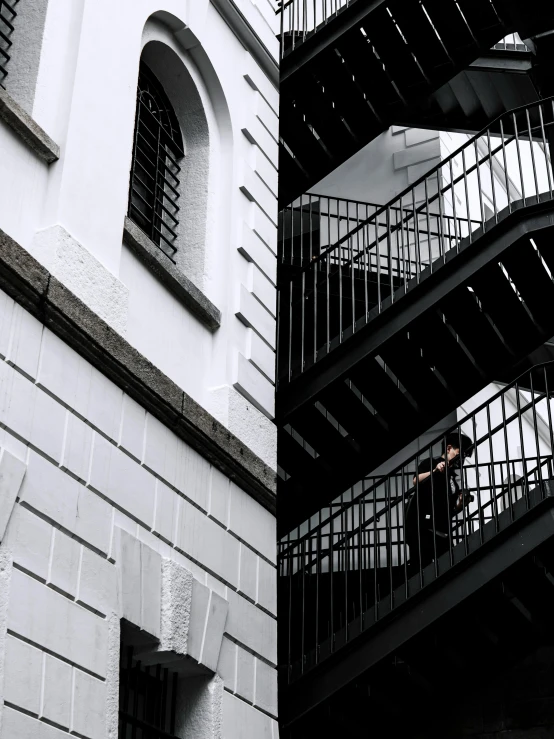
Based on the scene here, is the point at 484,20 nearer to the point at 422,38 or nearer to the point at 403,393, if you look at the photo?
the point at 422,38

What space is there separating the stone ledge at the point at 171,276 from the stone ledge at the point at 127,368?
0.97 meters

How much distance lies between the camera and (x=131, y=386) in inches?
319

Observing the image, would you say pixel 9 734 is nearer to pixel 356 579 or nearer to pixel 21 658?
pixel 21 658

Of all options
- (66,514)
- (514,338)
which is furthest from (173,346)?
(514,338)

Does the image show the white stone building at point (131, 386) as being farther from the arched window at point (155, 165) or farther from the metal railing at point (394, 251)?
the metal railing at point (394, 251)

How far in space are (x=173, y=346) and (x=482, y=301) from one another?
363 cm

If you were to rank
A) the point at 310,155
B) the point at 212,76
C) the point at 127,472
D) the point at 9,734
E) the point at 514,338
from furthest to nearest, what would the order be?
the point at 310,155 < the point at 514,338 < the point at 212,76 < the point at 127,472 < the point at 9,734

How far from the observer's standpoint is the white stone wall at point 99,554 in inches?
258

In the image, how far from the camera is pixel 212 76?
431 inches

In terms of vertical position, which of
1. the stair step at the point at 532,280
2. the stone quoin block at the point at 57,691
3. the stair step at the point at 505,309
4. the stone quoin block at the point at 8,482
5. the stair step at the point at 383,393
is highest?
the stair step at the point at 532,280

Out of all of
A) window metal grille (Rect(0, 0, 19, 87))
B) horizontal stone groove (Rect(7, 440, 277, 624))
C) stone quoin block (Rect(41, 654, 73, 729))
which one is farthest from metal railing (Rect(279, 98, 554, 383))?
stone quoin block (Rect(41, 654, 73, 729))

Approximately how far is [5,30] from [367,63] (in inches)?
210

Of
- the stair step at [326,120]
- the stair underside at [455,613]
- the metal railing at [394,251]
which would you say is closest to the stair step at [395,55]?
the stair step at [326,120]

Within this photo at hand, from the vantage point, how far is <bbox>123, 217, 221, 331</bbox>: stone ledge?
8.76 metres
